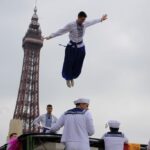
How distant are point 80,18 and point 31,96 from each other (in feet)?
232

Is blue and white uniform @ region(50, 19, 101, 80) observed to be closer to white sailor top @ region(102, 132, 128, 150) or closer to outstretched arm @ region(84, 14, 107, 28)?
outstretched arm @ region(84, 14, 107, 28)

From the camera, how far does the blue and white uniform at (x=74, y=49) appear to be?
10.1 meters

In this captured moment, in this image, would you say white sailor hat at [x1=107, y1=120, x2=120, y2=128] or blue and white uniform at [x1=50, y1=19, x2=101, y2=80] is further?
blue and white uniform at [x1=50, y1=19, x2=101, y2=80]

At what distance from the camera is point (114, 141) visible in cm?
828

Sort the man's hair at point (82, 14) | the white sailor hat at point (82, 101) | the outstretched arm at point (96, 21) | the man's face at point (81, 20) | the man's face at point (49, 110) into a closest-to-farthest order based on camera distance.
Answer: the white sailor hat at point (82, 101) → the man's hair at point (82, 14) → the man's face at point (81, 20) → the outstretched arm at point (96, 21) → the man's face at point (49, 110)

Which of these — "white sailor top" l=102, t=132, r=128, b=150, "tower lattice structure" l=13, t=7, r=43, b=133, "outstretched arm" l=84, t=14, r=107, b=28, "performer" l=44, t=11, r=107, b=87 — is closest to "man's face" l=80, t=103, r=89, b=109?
"white sailor top" l=102, t=132, r=128, b=150

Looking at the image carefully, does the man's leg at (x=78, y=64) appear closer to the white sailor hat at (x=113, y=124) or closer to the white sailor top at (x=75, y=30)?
the white sailor top at (x=75, y=30)

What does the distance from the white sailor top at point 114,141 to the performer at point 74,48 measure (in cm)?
241

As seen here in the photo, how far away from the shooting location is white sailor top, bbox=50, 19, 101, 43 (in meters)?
10.1

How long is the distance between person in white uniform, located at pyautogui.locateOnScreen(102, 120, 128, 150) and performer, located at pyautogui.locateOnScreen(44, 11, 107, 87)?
7.82ft

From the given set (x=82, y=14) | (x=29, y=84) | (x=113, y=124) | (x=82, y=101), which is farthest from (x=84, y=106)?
(x=29, y=84)

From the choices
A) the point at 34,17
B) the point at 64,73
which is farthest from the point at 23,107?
the point at 64,73

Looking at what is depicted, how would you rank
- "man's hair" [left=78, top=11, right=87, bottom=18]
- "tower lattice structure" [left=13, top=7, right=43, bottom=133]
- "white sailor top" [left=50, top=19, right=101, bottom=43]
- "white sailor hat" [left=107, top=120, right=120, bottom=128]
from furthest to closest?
"tower lattice structure" [left=13, top=7, right=43, bottom=133] → "white sailor top" [left=50, top=19, right=101, bottom=43] → "man's hair" [left=78, top=11, right=87, bottom=18] → "white sailor hat" [left=107, top=120, right=120, bottom=128]

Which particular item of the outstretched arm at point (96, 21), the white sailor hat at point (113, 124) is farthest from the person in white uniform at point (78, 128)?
the outstretched arm at point (96, 21)
